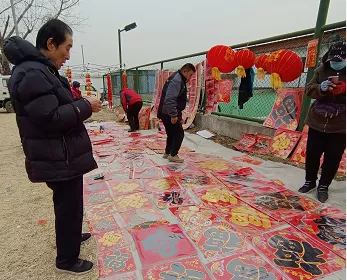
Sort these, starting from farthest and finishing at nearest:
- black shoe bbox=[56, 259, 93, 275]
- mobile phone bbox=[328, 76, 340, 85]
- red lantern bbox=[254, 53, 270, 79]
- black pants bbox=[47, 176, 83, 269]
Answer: red lantern bbox=[254, 53, 270, 79] < mobile phone bbox=[328, 76, 340, 85] < black shoe bbox=[56, 259, 93, 275] < black pants bbox=[47, 176, 83, 269]

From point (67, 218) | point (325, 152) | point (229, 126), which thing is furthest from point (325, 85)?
A: point (229, 126)

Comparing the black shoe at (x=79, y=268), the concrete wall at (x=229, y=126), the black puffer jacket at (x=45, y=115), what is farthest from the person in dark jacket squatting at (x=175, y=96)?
the black shoe at (x=79, y=268)

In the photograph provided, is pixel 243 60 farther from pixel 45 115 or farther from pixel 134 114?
pixel 45 115

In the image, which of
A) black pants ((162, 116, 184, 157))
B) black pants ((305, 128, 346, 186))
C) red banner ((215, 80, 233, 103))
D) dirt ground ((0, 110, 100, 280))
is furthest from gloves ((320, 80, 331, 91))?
red banner ((215, 80, 233, 103))

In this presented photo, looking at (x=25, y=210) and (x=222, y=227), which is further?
(x=25, y=210)

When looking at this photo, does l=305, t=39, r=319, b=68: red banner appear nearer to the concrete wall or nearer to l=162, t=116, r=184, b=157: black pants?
the concrete wall

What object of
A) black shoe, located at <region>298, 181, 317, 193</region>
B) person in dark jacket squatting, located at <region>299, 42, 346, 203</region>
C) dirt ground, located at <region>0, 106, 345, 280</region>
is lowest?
dirt ground, located at <region>0, 106, 345, 280</region>

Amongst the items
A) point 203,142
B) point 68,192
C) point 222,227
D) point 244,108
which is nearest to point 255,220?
point 222,227

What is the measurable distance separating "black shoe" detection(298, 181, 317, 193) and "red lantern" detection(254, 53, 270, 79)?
6.83ft

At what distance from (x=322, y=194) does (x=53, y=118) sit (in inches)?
105

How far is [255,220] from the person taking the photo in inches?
86.4

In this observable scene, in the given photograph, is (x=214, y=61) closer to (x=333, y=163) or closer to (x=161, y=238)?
(x=333, y=163)

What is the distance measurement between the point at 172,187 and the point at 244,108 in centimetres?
307

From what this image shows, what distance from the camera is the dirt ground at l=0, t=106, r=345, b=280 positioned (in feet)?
5.57
